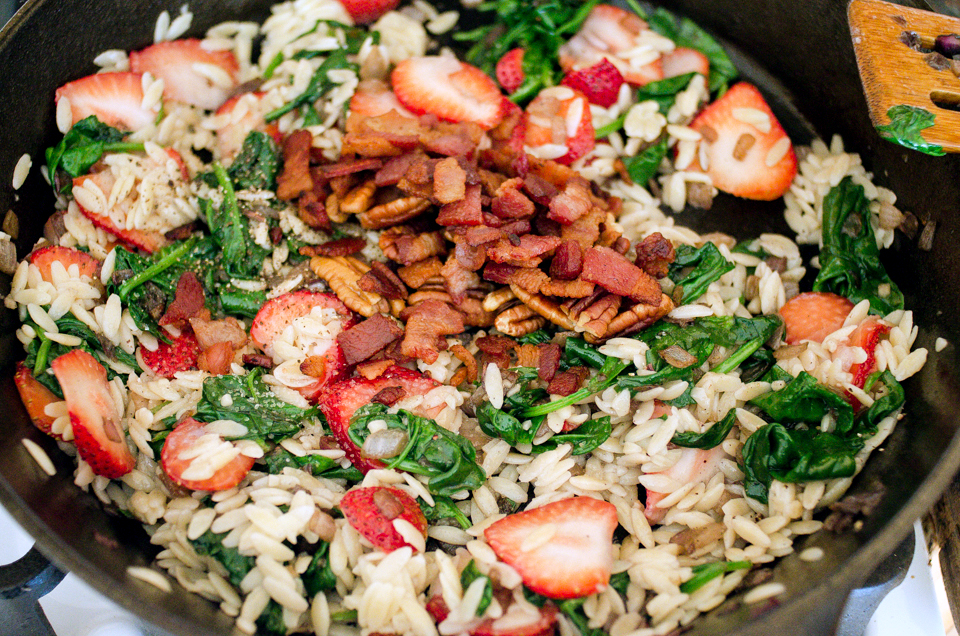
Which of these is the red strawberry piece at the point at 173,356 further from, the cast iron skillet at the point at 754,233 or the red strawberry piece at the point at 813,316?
the red strawberry piece at the point at 813,316

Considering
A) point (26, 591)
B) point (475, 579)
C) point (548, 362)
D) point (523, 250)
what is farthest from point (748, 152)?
point (26, 591)

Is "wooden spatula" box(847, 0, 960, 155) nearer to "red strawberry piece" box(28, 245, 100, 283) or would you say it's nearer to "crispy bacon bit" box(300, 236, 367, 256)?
"crispy bacon bit" box(300, 236, 367, 256)

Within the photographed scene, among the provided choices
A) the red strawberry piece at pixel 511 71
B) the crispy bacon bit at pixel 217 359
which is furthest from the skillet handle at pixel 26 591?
the red strawberry piece at pixel 511 71

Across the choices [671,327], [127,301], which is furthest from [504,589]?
[127,301]

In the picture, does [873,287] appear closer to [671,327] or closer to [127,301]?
[671,327]

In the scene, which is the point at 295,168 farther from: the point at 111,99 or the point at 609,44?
the point at 609,44

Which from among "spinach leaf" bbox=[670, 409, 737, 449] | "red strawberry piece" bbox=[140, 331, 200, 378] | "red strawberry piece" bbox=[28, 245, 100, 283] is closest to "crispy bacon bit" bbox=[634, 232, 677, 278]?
"spinach leaf" bbox=[670, 409, 737, 449]

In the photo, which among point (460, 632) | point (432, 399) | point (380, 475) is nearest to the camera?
point (460, 632)
